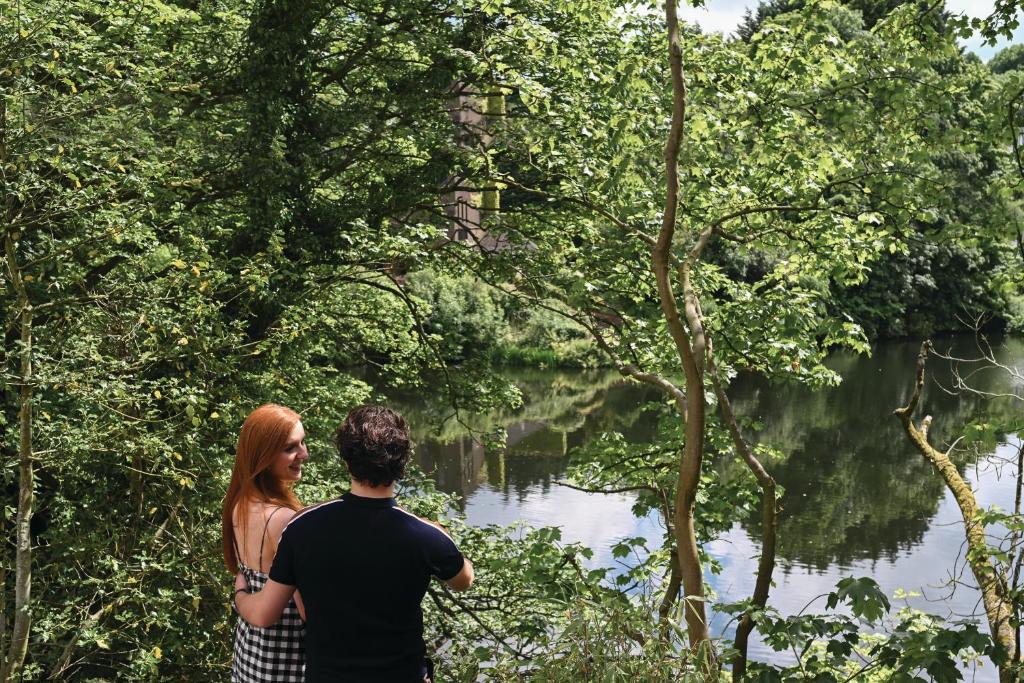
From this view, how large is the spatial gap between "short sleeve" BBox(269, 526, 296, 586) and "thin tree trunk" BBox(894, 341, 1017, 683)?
7.26 feet

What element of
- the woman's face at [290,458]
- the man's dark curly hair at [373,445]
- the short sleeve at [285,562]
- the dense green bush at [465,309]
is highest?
the dense green bush at [465,309]

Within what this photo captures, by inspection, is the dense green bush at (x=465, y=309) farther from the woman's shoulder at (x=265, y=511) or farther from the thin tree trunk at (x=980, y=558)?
the woman's shoulder at (x=265, y=511)

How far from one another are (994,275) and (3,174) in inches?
158

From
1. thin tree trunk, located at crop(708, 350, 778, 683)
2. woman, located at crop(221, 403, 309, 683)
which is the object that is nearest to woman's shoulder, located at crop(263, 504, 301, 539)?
woman, located at crop(221, 403, 309, 683)

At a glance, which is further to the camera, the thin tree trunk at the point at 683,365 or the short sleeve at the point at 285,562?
the thin tree trunk at the point at 683,365

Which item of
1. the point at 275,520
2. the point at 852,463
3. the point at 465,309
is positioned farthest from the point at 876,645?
the point at 465,309

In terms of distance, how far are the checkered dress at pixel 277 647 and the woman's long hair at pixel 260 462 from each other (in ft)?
0.20

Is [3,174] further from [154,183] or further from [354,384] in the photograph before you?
[354,384]

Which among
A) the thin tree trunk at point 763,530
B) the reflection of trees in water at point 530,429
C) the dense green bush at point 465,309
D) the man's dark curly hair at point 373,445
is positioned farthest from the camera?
the dense green bush at point 465,309

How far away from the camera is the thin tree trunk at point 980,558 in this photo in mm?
3535

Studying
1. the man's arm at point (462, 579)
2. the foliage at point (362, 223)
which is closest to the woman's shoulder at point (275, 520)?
the man's arm at point (462, 579)

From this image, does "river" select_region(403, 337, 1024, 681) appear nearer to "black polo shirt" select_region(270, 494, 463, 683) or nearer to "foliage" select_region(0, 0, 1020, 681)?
"foliage" select_region(0, 0, 1020, 681)

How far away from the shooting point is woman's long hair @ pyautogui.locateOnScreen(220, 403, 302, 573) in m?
2.26

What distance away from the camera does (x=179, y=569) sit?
17.5 feet
